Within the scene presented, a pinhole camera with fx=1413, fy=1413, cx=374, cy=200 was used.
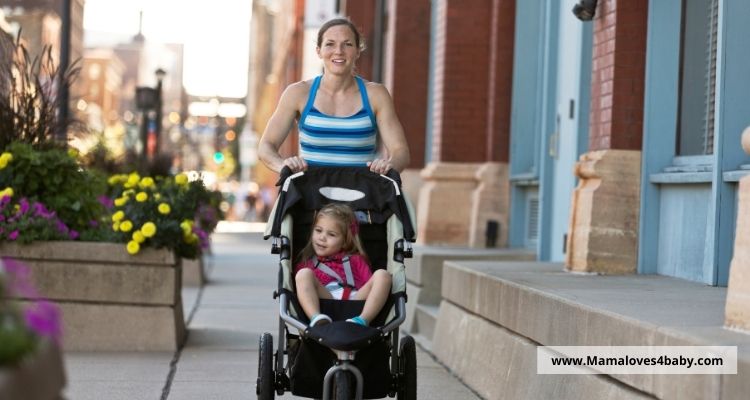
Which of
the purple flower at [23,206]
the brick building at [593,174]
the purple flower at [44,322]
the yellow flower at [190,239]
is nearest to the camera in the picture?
the purple flower at [44,322]

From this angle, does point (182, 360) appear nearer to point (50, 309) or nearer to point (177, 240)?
point (177, 240)

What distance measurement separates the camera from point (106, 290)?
10117mm

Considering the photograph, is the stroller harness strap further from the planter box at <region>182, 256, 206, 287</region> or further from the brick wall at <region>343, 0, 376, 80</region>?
the brick wall at <region>343, 0, 376, 80</region>

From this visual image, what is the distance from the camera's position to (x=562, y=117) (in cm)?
1236

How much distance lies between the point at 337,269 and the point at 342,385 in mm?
641

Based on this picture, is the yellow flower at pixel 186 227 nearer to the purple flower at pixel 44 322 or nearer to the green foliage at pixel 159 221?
the green foliage at pixel 159 221

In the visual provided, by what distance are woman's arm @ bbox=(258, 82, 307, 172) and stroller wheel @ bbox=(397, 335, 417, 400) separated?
1067mm

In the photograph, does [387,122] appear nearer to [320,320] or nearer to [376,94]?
[376,94]

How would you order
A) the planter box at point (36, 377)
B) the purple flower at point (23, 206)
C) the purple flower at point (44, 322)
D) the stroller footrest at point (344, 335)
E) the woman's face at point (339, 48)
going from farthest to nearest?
the purple flower at point (23, 206)
the woman's face at point (339, 48)
the stroller footrest at point (344, 335)
the purple flower at point (44, 322)
the planter box at point (36, 377)

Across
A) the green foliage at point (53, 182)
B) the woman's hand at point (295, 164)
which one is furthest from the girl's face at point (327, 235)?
the green foliage at point (53, 182)

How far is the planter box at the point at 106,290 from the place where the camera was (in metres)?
10.1

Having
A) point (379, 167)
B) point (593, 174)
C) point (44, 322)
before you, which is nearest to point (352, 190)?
point (379, 167)

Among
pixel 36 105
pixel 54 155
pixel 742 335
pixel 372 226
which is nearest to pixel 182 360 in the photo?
pixel 54 155

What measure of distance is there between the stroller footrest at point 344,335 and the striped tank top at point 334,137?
1066mm
